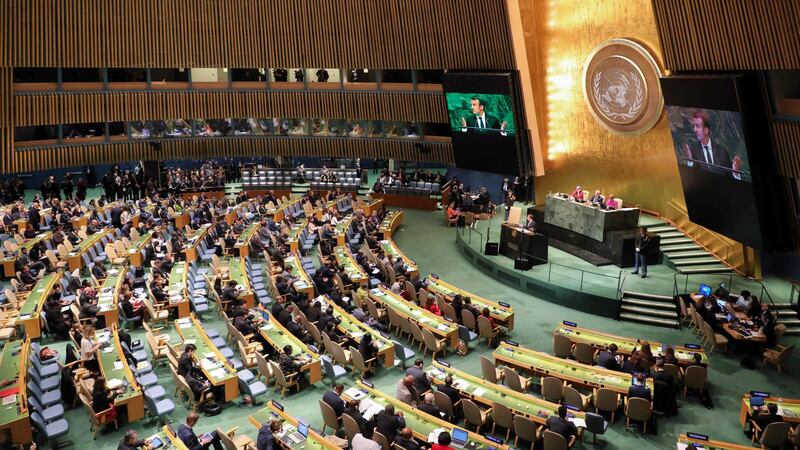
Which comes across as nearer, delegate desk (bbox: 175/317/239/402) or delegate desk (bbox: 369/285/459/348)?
delegate desk (bbox: 175/317/239/402)

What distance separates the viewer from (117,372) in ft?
41.2

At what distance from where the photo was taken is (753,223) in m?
15.5

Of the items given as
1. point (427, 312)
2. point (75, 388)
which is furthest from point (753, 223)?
point (75, 388)

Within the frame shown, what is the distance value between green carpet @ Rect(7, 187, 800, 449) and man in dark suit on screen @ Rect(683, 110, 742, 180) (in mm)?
3477

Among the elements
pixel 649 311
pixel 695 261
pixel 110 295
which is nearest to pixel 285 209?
pixel 110 295

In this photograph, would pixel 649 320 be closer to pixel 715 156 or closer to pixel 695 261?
pixel 695 261

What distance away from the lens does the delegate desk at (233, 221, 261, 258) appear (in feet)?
69.5

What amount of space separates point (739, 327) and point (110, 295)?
1440 cm

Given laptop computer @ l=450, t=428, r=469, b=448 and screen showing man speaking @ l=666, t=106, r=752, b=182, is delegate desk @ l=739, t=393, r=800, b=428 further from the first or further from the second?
screen showing man speaking @ l=666, t=106, r=752, b=182

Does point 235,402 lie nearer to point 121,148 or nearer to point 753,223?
point 753,223

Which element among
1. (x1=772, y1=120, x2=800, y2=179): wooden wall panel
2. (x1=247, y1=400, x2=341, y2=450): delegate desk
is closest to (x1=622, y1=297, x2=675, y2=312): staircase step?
(x1=772, y1=120, x2=800, y2=179): wooden wall panel

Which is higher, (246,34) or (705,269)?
(246,34)

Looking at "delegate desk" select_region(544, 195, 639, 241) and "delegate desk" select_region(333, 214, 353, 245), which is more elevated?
"delegate desk" select_region(333, 214, 353, 245)

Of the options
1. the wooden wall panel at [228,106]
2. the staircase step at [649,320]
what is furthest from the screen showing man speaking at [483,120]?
the staircase step at [649,320]
